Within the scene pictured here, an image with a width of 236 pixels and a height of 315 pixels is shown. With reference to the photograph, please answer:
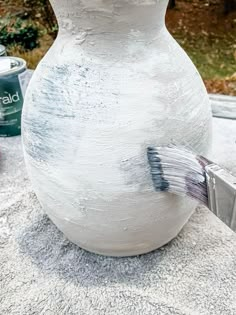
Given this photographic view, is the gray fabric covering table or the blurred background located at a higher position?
the gray fabric covering table

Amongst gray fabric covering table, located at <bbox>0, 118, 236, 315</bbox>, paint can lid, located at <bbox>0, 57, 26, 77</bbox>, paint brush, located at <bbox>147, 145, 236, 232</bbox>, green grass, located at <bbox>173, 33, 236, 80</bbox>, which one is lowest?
green grass, located at <bbox>173, 33, 236, 80</bbox>

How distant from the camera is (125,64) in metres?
0.74

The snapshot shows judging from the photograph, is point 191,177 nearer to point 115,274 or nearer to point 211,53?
point 115,274

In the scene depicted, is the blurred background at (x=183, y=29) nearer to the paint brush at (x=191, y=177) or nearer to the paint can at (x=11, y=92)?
the paint can at (x=11, y=92)

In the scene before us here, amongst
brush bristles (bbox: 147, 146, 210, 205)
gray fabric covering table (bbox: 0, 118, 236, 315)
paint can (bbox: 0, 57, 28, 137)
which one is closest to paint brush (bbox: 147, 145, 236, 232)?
brush bristles (bbox: 147, 146, 210, 205)

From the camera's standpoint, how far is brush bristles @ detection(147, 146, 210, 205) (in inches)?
29.1

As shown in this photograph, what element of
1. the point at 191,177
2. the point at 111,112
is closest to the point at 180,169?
the point at 191,177

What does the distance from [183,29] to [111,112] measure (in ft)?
5.30

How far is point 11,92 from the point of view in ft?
4.67

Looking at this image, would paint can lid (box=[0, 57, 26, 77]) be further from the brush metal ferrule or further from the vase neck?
the brush metal ferrule

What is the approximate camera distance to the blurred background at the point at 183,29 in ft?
6.97

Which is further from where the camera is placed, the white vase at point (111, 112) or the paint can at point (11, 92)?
the paint can at point (11, 92)

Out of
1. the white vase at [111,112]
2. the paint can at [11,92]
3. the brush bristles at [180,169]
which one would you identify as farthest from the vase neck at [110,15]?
the paint can at [11,92]

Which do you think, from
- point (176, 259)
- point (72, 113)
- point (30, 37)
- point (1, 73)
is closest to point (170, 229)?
point (176, 259)
